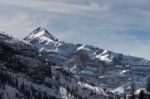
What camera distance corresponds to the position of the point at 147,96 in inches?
4823

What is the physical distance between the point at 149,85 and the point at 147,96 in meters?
22.0

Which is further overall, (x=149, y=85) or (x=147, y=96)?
(x=149, y=85)

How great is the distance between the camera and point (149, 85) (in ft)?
473
